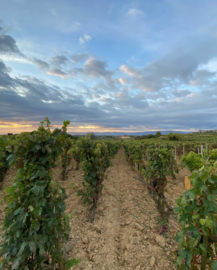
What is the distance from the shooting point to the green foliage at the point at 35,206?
219 centimetres

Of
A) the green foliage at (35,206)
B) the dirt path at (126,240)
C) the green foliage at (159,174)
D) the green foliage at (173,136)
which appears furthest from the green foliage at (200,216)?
the green foliage at (173,136)

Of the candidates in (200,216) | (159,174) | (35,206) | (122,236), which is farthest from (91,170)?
(200,216)

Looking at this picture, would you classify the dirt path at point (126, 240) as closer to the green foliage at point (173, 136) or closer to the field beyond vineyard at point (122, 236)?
the field beyond vineyard at point (122, 236)

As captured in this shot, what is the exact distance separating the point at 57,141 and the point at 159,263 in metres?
3.78

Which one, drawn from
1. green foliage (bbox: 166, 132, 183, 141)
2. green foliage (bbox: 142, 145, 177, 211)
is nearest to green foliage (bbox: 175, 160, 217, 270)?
green foliage (bbox: 142, 145, 177, 211)

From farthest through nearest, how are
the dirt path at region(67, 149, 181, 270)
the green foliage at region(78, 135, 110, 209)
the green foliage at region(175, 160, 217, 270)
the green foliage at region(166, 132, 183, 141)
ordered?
the green foliage at region(166, 132, 183, 141)
the green foliage at region(78, 135, 110, 209)
the dirt path at region(67, 149, 181, 270)
the green foliage at region(175, 160, 217, 270)

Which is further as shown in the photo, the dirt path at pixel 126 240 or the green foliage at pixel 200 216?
the dirt path at pixel 126 240

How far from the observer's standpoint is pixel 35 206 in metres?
2.32

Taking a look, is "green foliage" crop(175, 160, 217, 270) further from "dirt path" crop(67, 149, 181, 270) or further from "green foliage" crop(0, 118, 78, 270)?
"green foliage" crop(0, 118, 78, 270)

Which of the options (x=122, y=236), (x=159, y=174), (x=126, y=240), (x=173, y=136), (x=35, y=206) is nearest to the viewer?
(x=35, y=206)

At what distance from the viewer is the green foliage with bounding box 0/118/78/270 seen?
2188 mm

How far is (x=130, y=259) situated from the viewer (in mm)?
3764

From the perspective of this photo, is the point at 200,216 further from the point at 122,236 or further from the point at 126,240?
the point at 122,236

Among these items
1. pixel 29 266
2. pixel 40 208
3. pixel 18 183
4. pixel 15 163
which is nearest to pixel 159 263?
pixel 29 266
